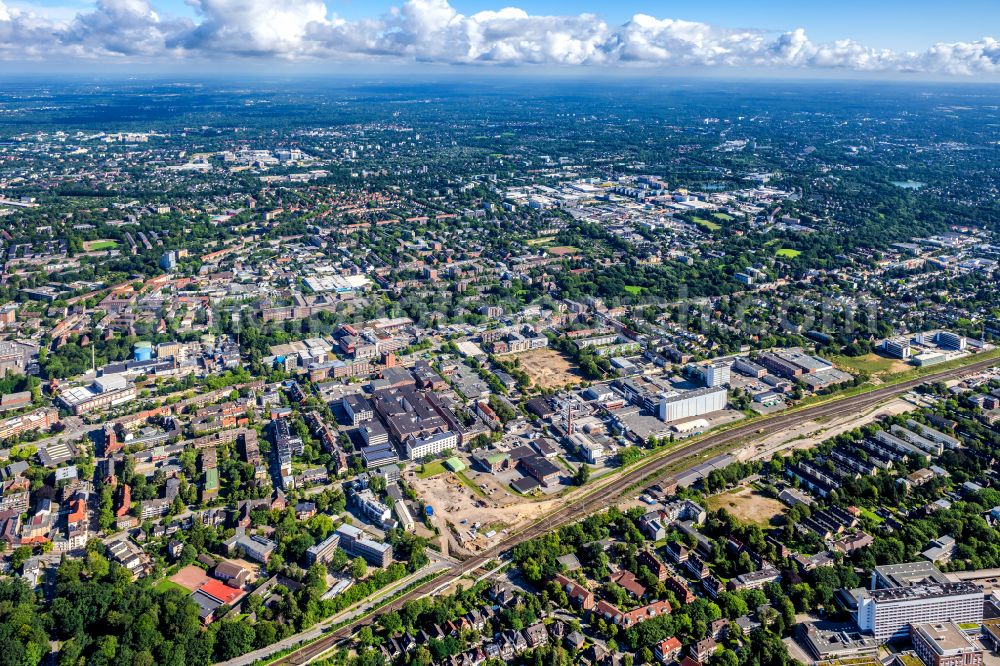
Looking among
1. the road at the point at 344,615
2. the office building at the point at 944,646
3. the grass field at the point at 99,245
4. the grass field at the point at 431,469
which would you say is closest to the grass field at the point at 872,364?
the office building at the point at 944,646

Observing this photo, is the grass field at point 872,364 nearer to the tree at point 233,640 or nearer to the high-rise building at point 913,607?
the high-rise building at point 913,607

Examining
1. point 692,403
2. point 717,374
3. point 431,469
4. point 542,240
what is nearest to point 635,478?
point 692,403

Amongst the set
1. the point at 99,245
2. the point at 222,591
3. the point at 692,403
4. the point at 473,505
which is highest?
the point at 99,245

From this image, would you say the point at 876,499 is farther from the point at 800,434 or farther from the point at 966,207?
the point at 966,207

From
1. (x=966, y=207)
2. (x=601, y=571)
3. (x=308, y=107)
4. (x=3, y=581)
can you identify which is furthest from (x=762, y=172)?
(x=308, y=107)

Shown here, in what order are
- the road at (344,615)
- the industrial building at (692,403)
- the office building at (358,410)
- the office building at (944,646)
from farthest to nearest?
the industrial building at (692,403) < the office building at (358,410) < the road at (344,615) < the office building at (944,646)

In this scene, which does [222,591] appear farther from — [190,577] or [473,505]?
[473,505]
